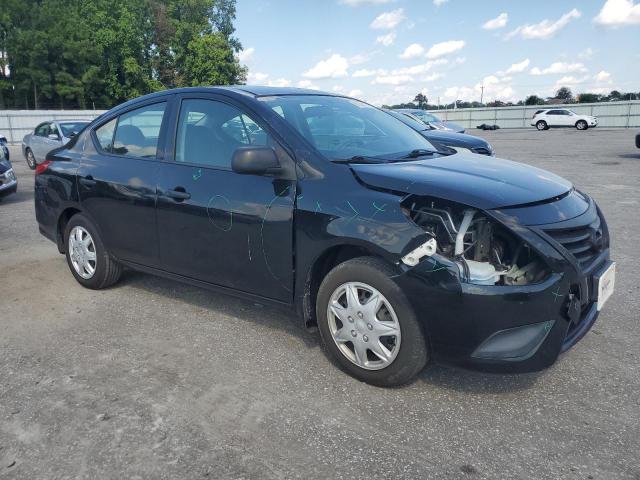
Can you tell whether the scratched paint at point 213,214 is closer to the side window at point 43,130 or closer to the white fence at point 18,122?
the side window at point 43,130

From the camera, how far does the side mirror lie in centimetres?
328

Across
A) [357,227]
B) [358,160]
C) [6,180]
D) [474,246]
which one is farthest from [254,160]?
[6,180]

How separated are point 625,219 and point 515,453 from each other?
20.2ft

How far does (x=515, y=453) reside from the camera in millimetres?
2564

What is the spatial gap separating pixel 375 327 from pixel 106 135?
302 centimetres

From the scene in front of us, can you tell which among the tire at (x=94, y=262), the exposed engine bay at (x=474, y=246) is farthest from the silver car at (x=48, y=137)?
the exposed engine bay at (x=474, y=246)

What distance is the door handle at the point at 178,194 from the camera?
12.7ft

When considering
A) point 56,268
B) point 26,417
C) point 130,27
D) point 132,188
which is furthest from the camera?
point 130,27

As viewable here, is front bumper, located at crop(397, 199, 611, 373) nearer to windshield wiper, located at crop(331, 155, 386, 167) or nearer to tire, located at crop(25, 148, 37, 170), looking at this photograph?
windshield wiper, located at crop(331, 155, 386, 167)

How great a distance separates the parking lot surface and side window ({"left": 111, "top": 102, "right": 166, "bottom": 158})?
1.26m

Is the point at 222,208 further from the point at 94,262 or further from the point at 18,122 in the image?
the point at 18,122

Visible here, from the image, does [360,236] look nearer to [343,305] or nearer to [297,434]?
[343,305]

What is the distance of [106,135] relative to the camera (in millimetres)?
4723

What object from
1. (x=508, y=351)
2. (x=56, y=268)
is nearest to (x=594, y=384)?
(x=508, y=351)
